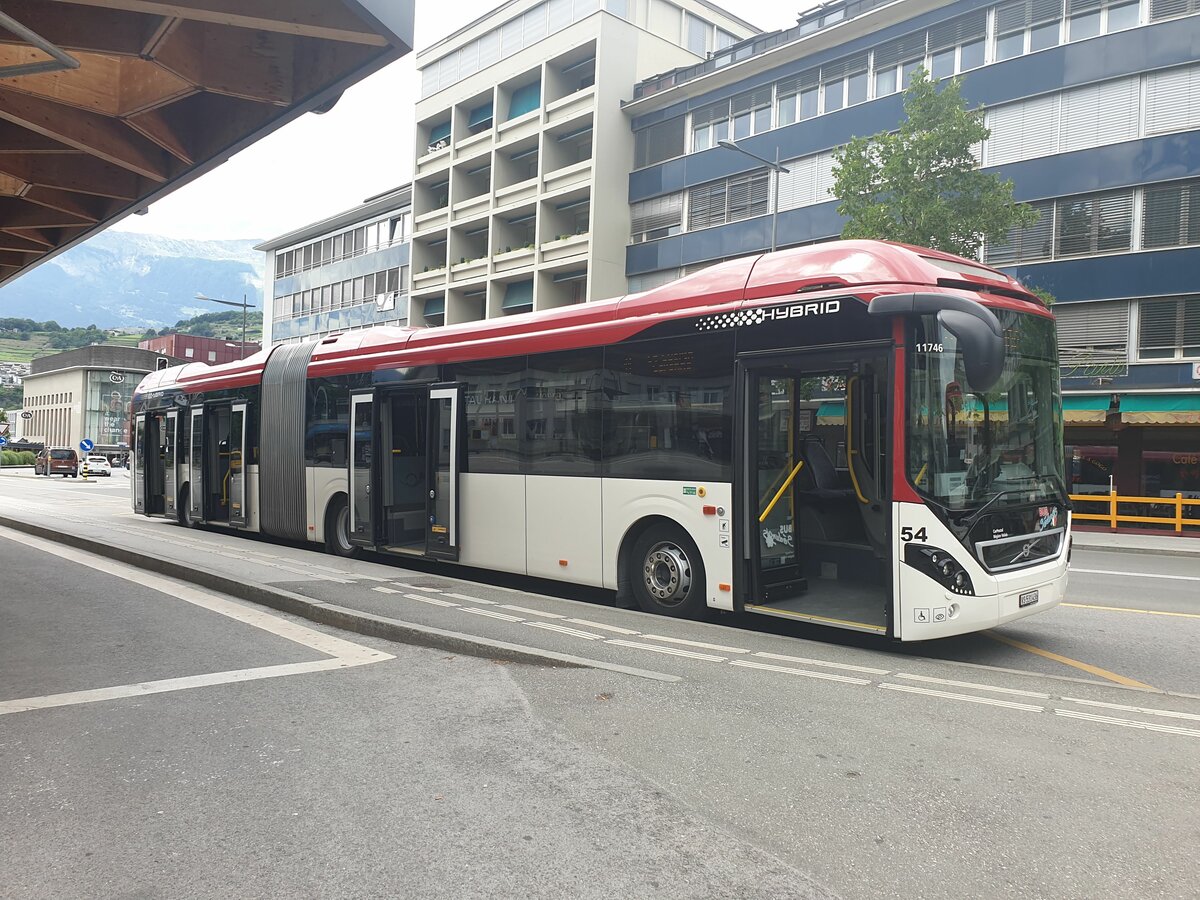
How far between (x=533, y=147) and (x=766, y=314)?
36141mm

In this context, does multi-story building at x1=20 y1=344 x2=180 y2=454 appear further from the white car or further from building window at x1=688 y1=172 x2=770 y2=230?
building window at x1=688 y1=172 x2=770 y2=230

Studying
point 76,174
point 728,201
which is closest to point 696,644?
point 76,174

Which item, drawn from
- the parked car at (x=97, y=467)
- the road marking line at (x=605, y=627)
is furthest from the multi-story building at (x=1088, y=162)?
the parked car at (x=97, y=467)

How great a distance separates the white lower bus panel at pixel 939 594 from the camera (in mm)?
6375

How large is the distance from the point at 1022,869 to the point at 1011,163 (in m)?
26.1

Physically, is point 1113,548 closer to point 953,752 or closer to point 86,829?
point 953,752

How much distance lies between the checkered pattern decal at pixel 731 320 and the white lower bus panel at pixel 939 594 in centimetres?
202

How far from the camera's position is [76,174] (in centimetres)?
971

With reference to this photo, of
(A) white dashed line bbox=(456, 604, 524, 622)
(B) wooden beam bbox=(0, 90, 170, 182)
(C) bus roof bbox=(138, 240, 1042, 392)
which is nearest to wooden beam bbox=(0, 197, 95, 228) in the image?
(B) wooden beam bbox=(0, 90, 170, 182)

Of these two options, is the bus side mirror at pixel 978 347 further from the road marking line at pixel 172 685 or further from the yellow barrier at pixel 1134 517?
the yellow barrier at pixel 1134 517

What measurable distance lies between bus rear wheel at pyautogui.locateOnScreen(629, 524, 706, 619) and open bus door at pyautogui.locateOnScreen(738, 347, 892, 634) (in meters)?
0.61

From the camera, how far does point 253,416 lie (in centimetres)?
1483

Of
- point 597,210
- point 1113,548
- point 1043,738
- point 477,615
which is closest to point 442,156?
point 597,210

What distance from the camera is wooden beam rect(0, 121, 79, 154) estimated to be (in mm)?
8312
